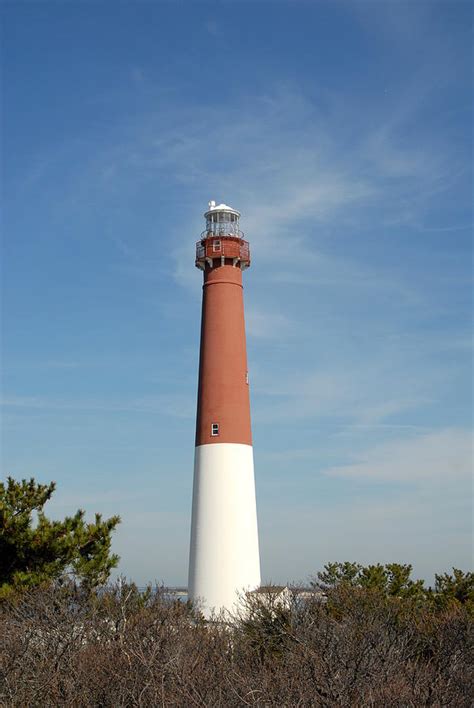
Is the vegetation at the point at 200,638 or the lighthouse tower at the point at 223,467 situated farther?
the lighthouse tower at the point at 223,467

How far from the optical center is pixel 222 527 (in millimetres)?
31719

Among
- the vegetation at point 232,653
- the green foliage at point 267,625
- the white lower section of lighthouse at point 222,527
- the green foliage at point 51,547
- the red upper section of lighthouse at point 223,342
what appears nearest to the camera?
the vegetation at point 232,653

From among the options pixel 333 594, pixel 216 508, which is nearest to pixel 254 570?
pixel 216 508

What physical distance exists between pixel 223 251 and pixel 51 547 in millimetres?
14617

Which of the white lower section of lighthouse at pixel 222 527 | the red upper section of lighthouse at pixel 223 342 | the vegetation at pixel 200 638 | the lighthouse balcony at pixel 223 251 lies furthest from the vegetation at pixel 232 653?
the lighthouse balcony at pixel 223 251

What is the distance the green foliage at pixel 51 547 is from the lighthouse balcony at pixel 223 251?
12.7 meters

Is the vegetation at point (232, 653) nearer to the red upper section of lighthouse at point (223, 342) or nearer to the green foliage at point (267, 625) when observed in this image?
the green foliage at point (267, 625)

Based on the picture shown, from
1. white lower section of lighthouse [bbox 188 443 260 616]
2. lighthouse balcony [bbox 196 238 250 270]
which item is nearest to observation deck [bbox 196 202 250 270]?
lighthouse balcony [bbox 196 238 250 270]

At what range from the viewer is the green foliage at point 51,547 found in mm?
26531

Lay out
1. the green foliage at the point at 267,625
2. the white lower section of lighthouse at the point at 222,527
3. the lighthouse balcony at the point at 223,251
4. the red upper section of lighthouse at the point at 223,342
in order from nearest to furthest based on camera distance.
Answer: the green foliage at the point at 267,625, the white lower section of lighthouse at the point at 222,527, the red upper section of lighthouse at the point at 223,342, the lighthouse balcony at the point at 223,251

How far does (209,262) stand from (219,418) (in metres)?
7.05

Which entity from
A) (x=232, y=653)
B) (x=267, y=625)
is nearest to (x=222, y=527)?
(x=267, y=625)

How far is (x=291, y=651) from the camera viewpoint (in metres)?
19.5

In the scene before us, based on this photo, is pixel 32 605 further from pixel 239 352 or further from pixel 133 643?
pixel 239 352
